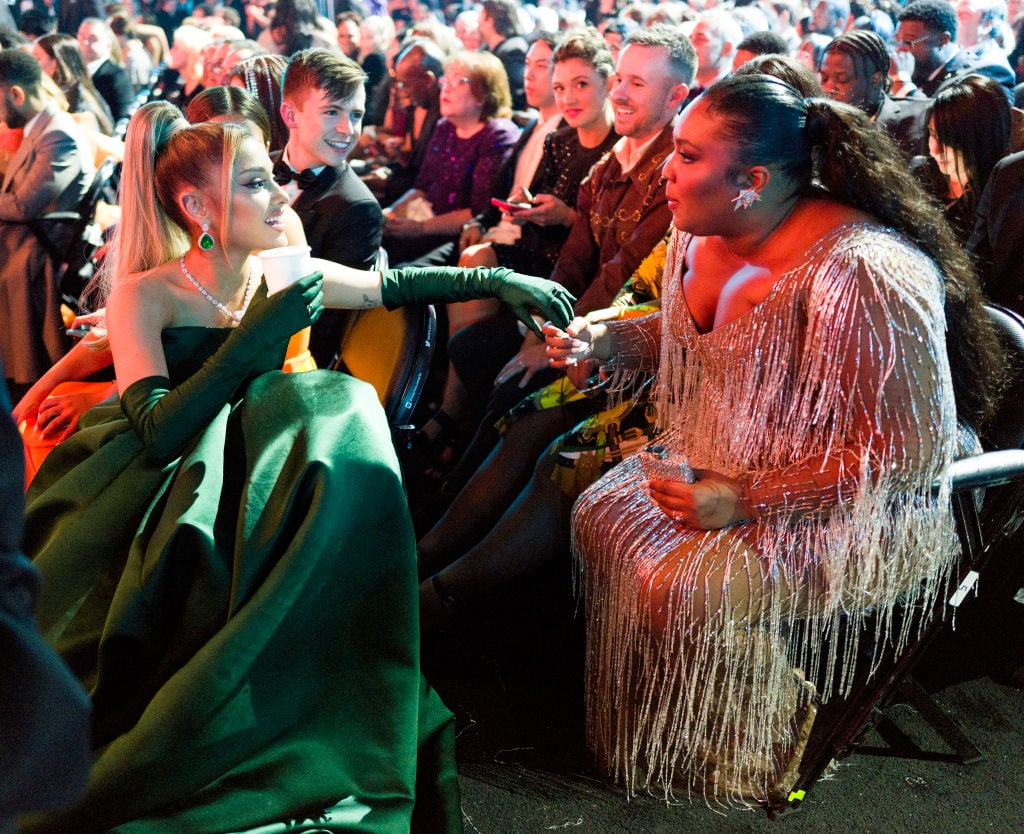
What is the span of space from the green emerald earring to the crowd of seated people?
0.13 feet

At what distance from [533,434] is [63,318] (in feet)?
8.82

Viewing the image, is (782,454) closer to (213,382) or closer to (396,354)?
(396,354)

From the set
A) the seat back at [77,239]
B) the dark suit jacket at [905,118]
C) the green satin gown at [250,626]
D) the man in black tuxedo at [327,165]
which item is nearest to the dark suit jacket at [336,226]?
the man in black tuxedo at [327,165]

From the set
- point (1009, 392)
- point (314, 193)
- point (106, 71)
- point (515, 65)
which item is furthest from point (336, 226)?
point (106, 71)

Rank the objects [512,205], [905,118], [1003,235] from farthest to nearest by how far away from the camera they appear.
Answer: [905,118]
[512,205]
[1003,235]

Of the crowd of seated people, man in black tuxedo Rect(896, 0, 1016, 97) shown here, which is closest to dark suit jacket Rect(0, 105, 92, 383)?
the crowd of seated people

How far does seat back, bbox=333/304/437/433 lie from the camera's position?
2.37m

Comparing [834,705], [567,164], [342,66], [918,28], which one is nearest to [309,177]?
[342,66]

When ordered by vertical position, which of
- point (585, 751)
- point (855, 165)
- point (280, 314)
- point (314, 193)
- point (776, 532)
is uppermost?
point (855, 165)

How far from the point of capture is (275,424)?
1.91 meters

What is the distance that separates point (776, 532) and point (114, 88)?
6.26 meters

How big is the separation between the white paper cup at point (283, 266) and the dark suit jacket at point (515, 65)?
15.6 feet

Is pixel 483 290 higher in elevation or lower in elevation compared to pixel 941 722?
higher

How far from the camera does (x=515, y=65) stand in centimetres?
654
